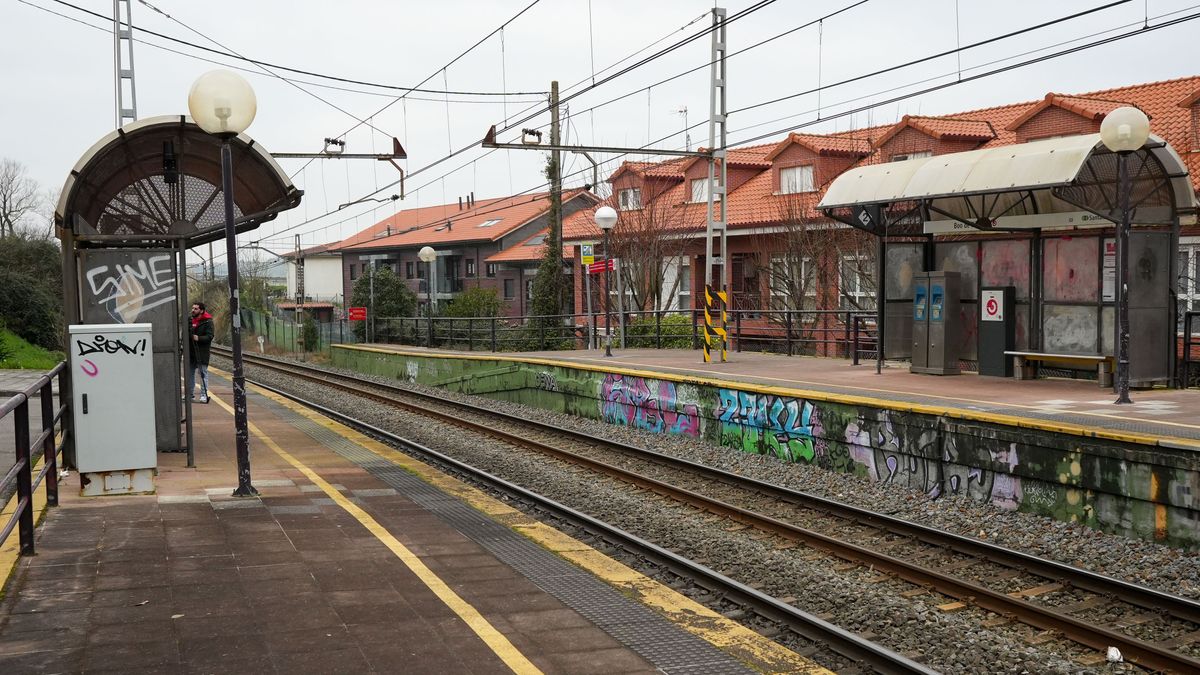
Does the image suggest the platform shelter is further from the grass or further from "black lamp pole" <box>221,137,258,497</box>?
the grass

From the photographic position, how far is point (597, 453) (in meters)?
15.5

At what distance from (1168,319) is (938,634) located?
348 inches

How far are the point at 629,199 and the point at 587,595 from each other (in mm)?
31588

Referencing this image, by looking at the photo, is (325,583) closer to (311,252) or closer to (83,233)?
(83,233)

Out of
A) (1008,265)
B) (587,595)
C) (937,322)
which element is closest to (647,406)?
(937,322)

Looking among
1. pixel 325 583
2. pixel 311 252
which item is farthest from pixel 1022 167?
pixel 311 252

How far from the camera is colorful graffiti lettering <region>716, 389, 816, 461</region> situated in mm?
13797

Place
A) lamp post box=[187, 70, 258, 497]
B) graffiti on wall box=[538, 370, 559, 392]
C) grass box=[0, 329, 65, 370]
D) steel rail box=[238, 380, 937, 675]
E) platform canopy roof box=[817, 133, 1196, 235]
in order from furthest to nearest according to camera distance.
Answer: grass box=[0, 329, 65, 370] → graffiti on wall box=[538, 370, 559, 392] → platform canopy roof box=[817, 133, 1196, 235] → lamp post box=[187, 70, 258, 497] → steel rail box=[238, 380, 937, 675]

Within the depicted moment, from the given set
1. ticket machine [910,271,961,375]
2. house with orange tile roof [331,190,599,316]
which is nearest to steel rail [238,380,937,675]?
ticket machine [910,271,961,375]

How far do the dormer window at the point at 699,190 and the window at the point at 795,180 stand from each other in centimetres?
378

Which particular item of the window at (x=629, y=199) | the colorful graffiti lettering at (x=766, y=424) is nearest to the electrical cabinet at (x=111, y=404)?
the colorful graffiti lettering at (x=766, y=424)

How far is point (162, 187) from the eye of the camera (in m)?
12.8

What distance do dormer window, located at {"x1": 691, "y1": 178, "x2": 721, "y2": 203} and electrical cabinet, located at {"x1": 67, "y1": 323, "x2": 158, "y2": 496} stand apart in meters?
29.1

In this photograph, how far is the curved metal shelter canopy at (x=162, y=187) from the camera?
11.3 m
